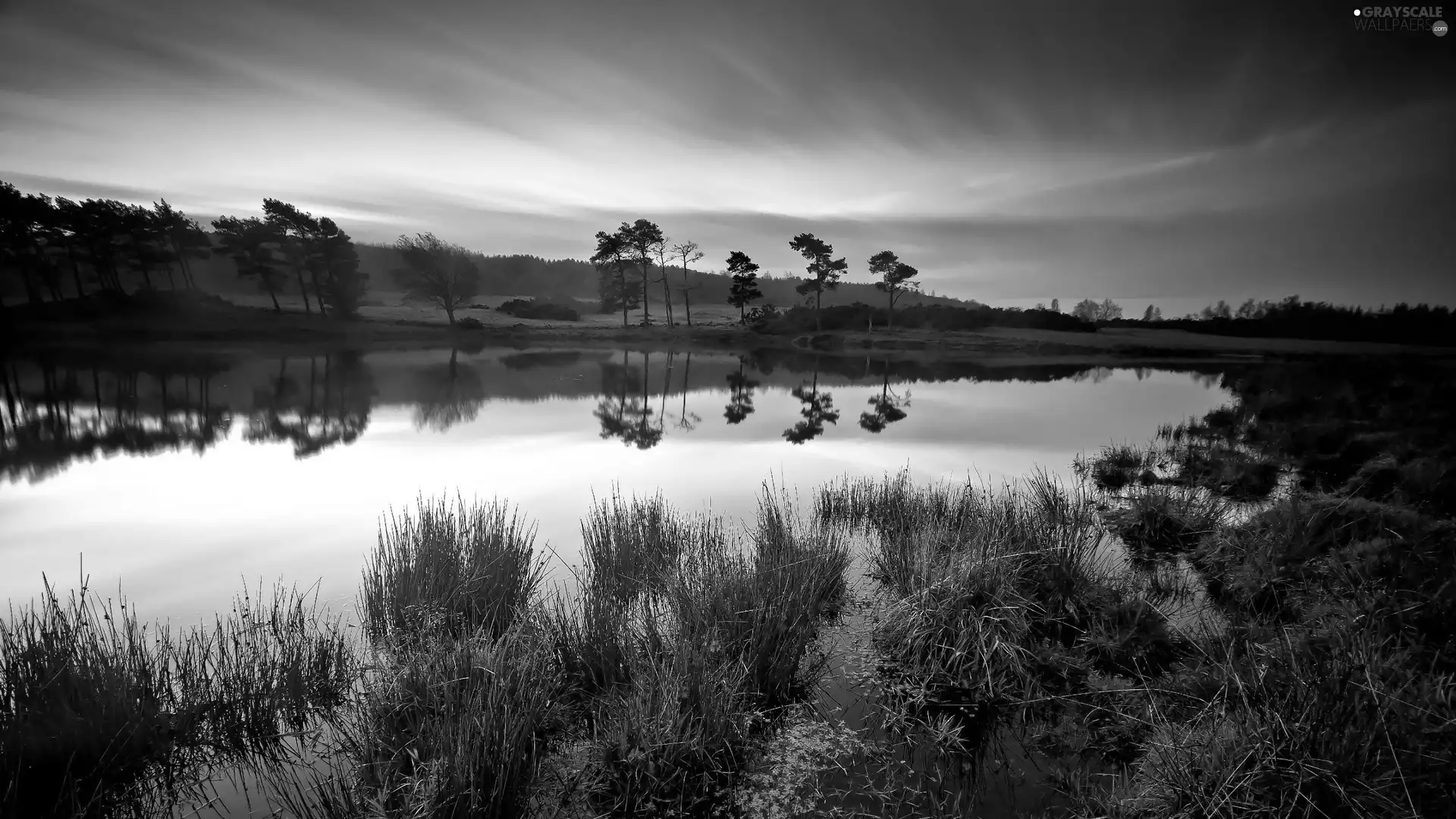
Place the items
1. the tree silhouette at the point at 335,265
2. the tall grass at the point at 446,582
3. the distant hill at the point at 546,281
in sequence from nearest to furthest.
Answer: the tall grass at the point at 446,582
the tree silhouette at the point at 335,265
the distant hill at the point at 546,281

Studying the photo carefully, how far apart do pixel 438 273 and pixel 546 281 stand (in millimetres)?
82116

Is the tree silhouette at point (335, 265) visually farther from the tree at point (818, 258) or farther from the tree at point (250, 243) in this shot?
the tree at point (818, 258)

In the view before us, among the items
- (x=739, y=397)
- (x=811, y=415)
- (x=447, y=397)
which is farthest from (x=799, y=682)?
(x=447, y=397)

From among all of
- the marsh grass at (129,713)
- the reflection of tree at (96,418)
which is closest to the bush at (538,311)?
the reflection of tree at (96,418)

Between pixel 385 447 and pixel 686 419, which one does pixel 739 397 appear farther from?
pixel 385 447

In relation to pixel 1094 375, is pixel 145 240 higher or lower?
higher

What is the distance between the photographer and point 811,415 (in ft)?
72.0

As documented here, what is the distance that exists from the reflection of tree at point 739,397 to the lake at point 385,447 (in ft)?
0.83

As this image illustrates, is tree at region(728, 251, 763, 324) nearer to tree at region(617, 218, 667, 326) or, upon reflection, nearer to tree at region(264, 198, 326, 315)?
tree at region(617, 218, 667, 326)

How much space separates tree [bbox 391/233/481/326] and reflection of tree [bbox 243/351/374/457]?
34.5 m

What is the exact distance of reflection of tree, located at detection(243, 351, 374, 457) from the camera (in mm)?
16062

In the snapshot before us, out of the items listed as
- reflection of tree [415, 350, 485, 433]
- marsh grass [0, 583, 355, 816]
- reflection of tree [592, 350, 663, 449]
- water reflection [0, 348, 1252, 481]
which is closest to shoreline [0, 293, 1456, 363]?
water reflection [0, 348, 1252, 481]

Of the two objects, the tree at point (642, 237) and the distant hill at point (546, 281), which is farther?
the distant hill at point (546, 281)

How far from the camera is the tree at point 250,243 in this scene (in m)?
57.0
